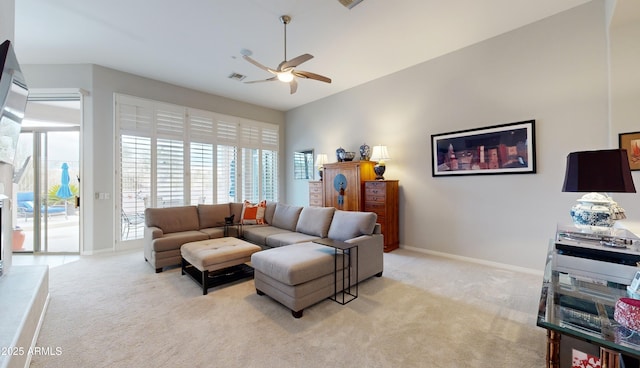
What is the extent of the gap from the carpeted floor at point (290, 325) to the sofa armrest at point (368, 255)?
5.6 inches

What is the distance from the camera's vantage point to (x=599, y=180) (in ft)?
5.98

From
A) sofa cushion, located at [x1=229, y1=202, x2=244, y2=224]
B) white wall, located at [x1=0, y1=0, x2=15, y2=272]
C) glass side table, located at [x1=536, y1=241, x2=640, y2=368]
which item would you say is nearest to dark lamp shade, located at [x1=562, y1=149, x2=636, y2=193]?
glass side table, located at [x1=536, y1=241, x2=640, y2=368]

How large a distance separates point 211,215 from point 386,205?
10.2ft

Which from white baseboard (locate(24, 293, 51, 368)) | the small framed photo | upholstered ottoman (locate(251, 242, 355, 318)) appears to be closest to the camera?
white baseboard (locate(24, 293, 51, 368))

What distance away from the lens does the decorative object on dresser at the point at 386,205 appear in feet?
14.5

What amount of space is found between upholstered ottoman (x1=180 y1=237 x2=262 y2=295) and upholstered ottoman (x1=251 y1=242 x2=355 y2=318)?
438 millimetres

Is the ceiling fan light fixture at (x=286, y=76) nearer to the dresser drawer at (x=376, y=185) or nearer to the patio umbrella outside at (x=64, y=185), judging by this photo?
the dresser drawer at (x=376, y=185)

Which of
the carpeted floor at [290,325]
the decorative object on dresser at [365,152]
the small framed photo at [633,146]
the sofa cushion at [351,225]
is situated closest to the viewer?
the carpeted floor at [290,325]

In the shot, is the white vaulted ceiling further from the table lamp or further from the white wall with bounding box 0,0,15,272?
the table lamp

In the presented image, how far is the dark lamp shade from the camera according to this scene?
1.76 metres

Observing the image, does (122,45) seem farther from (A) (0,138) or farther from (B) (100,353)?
(B) (100,353)

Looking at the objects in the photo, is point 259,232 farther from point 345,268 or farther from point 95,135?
point 95,135

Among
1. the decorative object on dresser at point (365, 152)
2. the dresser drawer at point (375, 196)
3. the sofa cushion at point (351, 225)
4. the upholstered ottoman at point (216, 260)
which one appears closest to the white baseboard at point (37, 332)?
the upholstered ottoman at point (216, 260)

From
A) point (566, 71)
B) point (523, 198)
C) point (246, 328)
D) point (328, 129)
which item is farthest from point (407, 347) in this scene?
point (328, 129)
